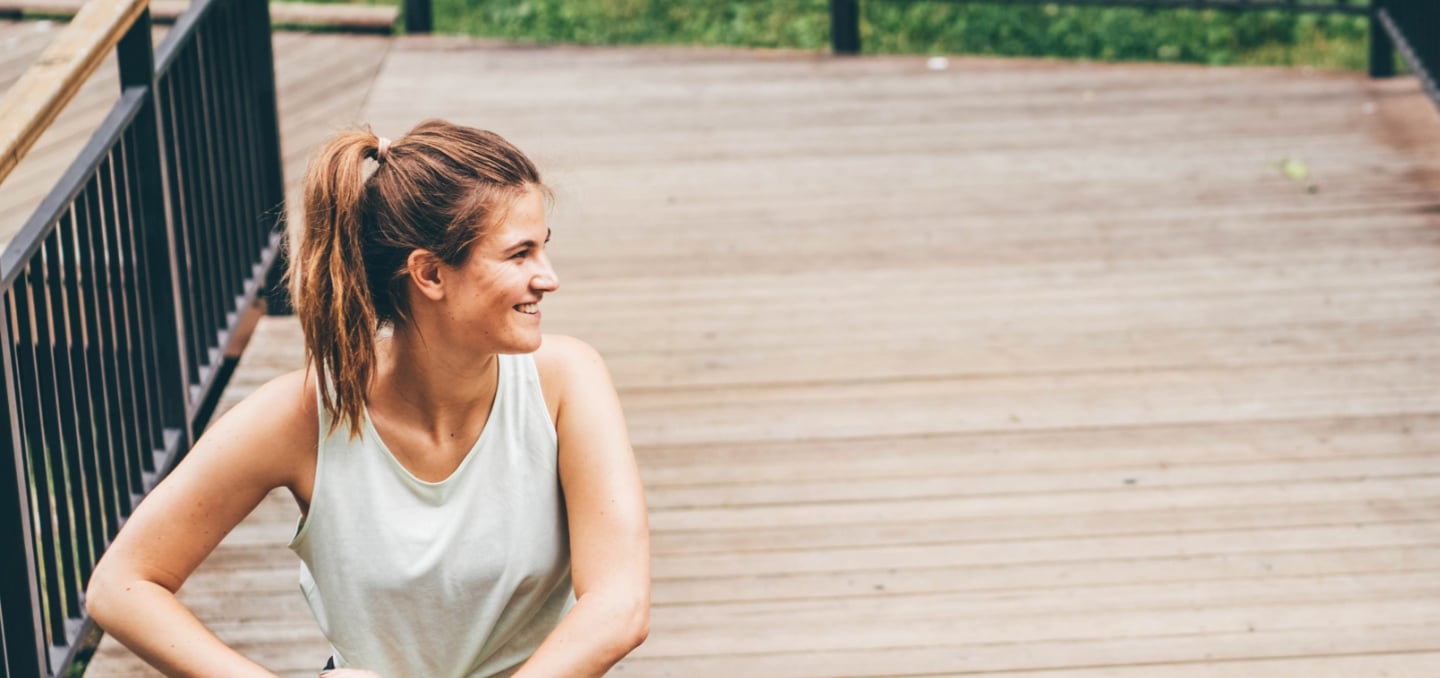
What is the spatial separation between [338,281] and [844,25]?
4.76 meters

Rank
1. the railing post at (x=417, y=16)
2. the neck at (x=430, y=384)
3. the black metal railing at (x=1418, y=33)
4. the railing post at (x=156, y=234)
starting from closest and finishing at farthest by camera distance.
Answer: the neck at (x=430, y=384) → the railing post at (x=156, y=234) → the black metal railing at (x=1418, y=33) → the railing post at (x=417, y=16)

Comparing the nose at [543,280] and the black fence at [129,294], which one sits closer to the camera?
the nose at [543,280]

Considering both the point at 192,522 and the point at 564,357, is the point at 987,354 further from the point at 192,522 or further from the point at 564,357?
the point at 192,522

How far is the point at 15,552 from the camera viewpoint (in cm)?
235

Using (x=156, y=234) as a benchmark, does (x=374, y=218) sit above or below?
above

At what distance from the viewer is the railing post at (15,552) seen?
7.52ft

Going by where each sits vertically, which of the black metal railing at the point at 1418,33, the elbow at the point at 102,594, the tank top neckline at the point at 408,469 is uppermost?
the tank top neckline at the point at 408,469

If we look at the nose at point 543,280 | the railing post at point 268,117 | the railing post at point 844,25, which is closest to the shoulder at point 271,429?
the nose at point 543,280

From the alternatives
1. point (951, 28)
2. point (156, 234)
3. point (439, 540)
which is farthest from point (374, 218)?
point (951, 28)

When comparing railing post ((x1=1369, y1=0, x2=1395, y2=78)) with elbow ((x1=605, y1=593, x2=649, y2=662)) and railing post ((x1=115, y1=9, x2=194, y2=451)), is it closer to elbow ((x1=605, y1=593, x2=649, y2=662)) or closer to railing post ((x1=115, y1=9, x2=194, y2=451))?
railing post ((x1=115, y1=9, x2=194, y2=451))

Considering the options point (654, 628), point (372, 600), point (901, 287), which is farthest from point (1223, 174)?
point (372, 600)

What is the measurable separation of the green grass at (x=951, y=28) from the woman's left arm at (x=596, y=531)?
5.84m

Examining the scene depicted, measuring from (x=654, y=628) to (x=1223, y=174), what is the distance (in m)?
2.70

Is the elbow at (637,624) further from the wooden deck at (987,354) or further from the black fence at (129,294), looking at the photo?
the black fence at (129,294)
